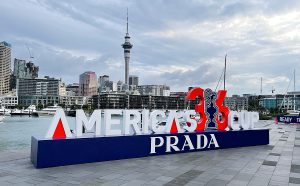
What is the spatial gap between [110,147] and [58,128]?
2956 millimetres

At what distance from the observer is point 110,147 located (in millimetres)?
15695

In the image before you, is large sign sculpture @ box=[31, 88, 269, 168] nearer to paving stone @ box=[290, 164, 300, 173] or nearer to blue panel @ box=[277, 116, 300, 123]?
paving stone @ box=[290, 164, 300, 173]

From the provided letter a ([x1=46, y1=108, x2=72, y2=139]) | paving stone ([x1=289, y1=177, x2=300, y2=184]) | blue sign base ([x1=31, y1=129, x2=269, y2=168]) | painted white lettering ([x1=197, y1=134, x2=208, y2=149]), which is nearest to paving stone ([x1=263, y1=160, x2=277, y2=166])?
paving stone ([x1=289, y1=177, x2=300, y2=184])

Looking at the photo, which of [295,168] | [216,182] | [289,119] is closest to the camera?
[216,182]

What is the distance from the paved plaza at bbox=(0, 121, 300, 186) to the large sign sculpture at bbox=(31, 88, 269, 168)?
62 centimetres

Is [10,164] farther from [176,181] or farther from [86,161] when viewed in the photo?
[176,181]

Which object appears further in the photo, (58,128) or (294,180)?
(58,128)

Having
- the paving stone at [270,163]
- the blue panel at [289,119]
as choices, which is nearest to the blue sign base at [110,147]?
the paving stone at [270,163]

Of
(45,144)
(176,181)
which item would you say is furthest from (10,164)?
(176,181)

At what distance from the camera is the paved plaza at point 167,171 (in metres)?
11.5

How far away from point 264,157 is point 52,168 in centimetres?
1221

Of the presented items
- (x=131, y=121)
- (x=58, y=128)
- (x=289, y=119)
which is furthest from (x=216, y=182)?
(x=289, y=119)

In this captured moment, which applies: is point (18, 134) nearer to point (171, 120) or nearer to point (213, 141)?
point (171, 120)

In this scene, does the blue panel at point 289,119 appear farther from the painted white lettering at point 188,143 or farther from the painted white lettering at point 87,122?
the painted white lettering at point 87,122
